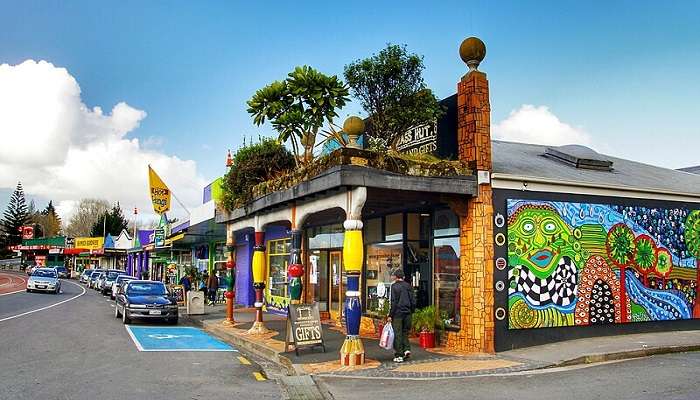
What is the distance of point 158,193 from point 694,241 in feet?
97.0

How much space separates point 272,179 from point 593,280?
897 centimetres

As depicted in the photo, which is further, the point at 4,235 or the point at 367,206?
the point at 4,235

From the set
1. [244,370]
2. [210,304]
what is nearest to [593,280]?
[244,370]

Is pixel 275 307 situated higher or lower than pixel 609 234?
lower

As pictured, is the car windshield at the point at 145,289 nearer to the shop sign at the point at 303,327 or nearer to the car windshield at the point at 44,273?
the shop sign at the point at 303,327

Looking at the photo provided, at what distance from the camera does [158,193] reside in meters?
37.0

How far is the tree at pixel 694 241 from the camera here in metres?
16.1

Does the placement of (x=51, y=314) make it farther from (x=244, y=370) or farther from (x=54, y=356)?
(x=244, y=370)

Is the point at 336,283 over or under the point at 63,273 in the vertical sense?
over

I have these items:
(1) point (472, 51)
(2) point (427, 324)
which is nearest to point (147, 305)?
(2) point (427, 324)

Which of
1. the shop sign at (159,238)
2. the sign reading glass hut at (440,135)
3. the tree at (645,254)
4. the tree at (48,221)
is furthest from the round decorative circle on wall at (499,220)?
the tree at (48,221)

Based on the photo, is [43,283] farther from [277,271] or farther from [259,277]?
[259,277]

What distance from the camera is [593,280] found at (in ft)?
47.2

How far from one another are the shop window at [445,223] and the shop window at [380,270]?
1.59 meters
